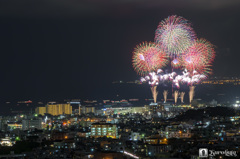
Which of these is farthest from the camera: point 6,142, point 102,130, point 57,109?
point 57,109

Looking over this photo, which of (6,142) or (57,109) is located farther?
(57,109)

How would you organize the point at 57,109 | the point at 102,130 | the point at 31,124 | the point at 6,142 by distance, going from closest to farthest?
1. the point at 6,142
2. the point at 102,130
3. the point at 31,124
4. the point at 57,109

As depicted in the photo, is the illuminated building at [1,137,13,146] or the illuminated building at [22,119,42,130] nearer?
the illuminated building at [1,137,13,146]

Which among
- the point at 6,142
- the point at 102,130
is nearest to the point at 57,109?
the point at 102,130

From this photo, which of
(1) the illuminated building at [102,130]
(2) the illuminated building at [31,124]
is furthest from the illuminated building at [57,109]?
(1) the illuminated building at [102,130]

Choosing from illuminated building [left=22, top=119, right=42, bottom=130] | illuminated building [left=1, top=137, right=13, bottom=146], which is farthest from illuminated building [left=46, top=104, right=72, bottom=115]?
illuminated building [left=1, top=137, right=13, bottom=146]

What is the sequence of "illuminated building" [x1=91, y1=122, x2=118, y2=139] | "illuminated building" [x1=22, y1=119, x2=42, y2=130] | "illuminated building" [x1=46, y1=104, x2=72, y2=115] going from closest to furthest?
"illuminated building" [x1=91, y1=122, x2=118, y2=139]
"illuminated building" [x1=22, y1=119, x2=42, y2=130]
"illuminated building" [x1=46, y1=104, x2=72, y2=115]

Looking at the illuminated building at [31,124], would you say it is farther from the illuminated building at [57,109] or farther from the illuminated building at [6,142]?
the illuminated building at [57,109]

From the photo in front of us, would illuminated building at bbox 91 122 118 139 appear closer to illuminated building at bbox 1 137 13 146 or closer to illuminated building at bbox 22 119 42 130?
illuminated building at bbox 1 137 13 146

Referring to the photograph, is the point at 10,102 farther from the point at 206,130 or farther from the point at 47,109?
the point at 206,130

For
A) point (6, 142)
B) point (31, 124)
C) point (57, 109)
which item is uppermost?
point (57, 109)

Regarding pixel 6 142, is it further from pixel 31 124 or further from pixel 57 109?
pixel 57 109

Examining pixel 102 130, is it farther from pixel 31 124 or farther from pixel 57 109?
pixel 57 109

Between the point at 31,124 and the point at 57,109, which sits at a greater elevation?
the point at 57,109
